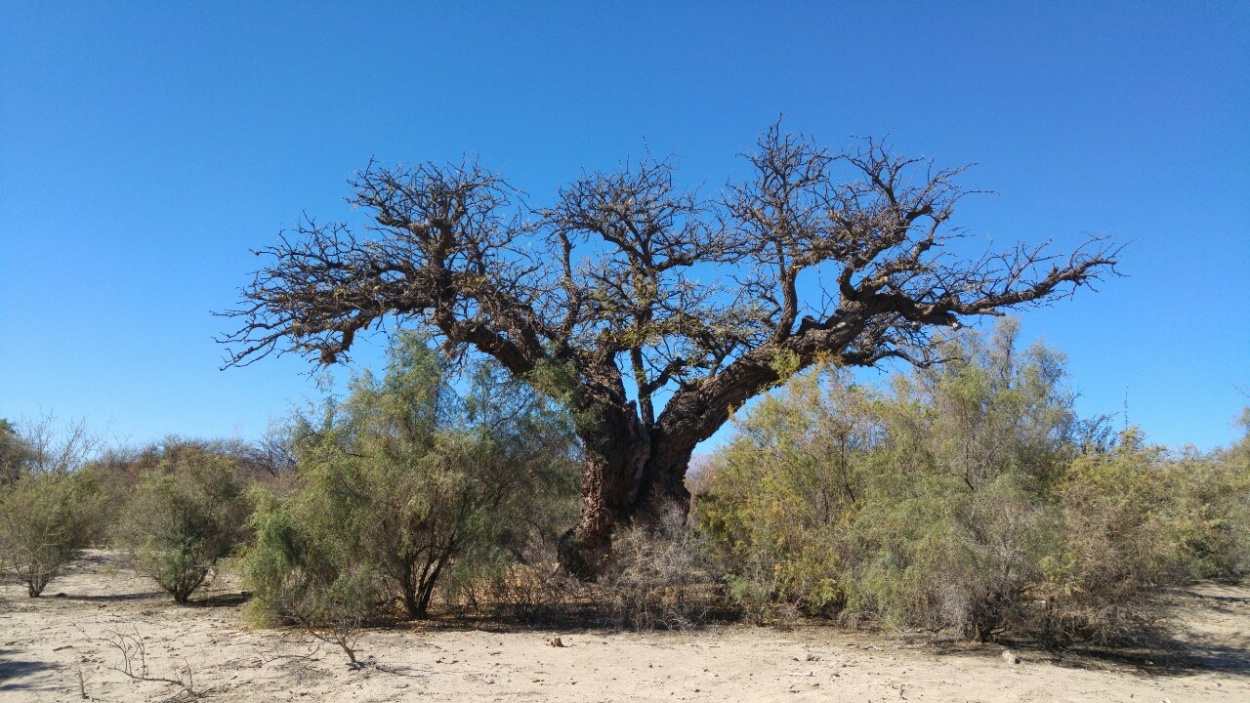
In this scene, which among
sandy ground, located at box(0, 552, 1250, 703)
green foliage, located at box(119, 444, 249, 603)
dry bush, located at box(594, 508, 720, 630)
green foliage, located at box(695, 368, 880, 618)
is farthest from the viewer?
green foliage, located at box(119, 444, 249, 603)

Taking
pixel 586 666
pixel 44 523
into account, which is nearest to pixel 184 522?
pixel 44 523

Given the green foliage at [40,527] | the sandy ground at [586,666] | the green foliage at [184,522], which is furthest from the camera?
the green foliage at [40,527]

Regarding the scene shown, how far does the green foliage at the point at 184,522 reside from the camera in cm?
1380

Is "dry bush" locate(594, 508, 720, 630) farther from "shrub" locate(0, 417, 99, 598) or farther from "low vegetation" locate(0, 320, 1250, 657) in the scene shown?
"shrub" locate(0, 417, 99, 598)

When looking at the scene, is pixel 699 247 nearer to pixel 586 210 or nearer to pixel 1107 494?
pixel 586 210

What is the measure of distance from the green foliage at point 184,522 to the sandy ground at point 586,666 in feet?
6.75

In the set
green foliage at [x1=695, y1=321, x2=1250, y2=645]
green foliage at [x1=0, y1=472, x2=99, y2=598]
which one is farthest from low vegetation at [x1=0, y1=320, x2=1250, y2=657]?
green foliage at [x1=0, y1=472, x2=99, y2=598]

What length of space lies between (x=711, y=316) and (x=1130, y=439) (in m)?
6.91

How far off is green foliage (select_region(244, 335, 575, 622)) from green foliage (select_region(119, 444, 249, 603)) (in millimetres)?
3655

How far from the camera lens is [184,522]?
14070 mm

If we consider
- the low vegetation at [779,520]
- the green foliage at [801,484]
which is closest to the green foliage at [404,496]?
the low vegetation at [779,520]

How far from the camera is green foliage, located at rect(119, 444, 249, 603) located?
13.8 metres

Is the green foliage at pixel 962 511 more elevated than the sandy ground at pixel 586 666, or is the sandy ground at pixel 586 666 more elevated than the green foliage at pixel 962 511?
the green foliage at pixel 962 511

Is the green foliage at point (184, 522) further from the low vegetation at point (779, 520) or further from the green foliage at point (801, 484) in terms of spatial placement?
the green foliage at point (801, 484)
